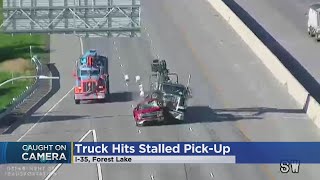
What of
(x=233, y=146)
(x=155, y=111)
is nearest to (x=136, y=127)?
(x=155, y=111)

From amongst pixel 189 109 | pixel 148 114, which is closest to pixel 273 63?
pixel 189 109

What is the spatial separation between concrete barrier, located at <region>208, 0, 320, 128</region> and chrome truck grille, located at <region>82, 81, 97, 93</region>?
42.2 ft

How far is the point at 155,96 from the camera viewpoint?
2586 inches

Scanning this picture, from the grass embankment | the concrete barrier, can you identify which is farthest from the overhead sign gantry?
the concrete barrier

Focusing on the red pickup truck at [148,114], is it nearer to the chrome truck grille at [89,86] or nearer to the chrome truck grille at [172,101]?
the chrome truck grille at [172,101]

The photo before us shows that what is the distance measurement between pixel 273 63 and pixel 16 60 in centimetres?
1944

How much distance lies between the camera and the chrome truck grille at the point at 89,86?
2726 inches

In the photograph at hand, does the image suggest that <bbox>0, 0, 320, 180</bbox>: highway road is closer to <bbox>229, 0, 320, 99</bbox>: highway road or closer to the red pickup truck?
the red pickup truck

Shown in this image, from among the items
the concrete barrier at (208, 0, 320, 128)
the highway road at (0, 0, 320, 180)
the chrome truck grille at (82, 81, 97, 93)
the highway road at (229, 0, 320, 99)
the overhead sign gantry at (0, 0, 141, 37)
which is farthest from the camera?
the highway road at (229, 0, 320, 99)

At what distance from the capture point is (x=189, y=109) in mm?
67938

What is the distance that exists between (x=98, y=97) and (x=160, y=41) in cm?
1834

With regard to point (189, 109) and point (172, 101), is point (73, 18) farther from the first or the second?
point (189, 109)

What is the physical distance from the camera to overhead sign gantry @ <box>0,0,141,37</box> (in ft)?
206

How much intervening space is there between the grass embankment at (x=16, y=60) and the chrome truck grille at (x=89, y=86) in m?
5.01
